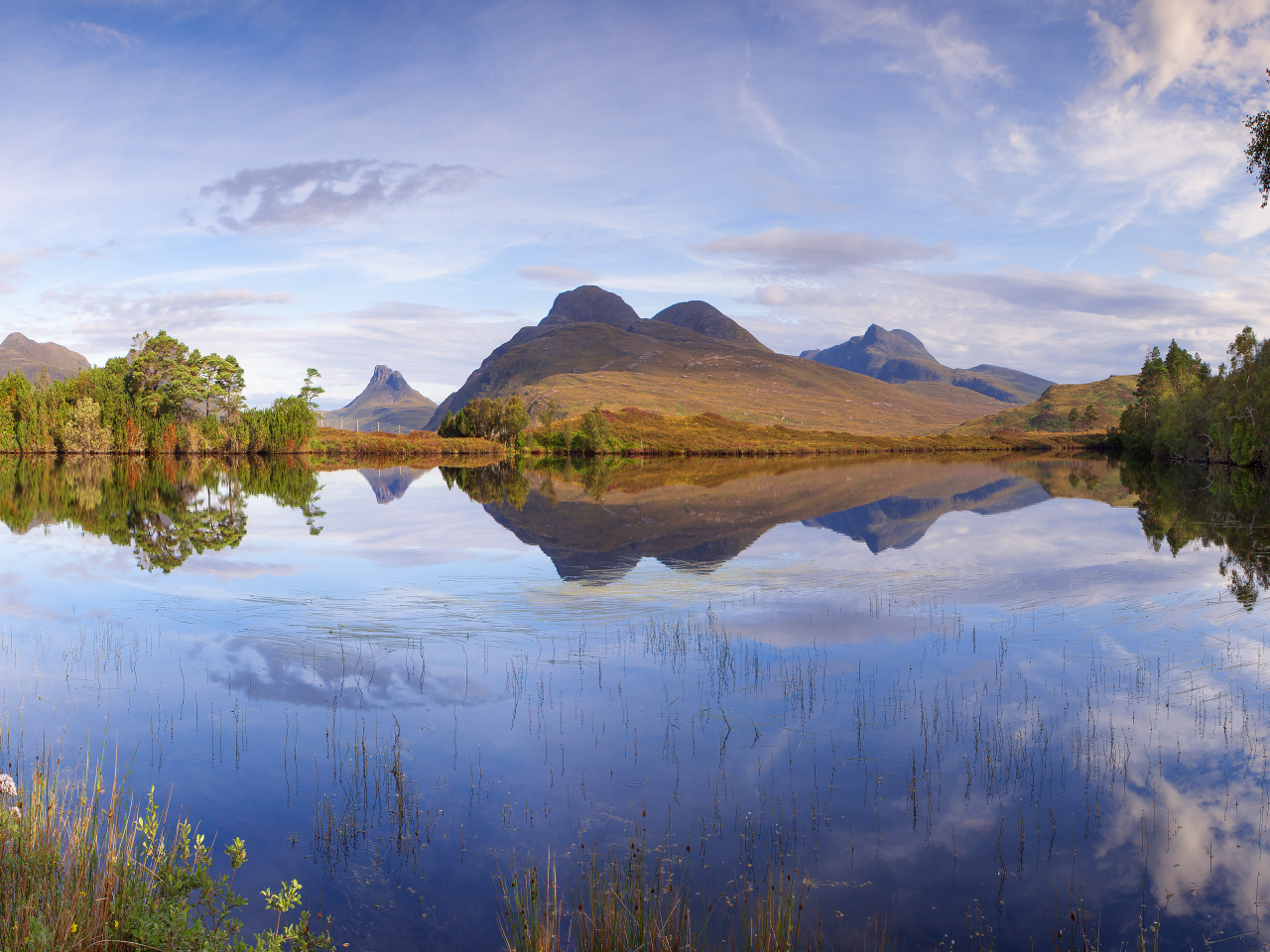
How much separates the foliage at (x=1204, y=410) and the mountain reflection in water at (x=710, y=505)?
11326 millimetres

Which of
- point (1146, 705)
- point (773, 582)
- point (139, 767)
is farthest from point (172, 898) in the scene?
point (773, 582)

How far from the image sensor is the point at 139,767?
31.0 ft

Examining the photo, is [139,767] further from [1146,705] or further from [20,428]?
[20,428]

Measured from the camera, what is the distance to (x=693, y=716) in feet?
36.7

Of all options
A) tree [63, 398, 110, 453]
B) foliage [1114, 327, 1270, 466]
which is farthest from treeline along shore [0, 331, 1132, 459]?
foliage [1114, 327, 1270, 466]

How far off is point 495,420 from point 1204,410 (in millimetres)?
97962

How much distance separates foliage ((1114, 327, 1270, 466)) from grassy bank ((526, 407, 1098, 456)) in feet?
111

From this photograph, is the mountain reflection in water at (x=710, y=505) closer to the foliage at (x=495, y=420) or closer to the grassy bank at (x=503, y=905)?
the grassy bank at (x=503, y=905)

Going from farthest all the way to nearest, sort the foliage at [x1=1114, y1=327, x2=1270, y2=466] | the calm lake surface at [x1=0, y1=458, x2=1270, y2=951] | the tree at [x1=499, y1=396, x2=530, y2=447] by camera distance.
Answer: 1. the tree at [x1=499, y1=396, x2=530, y2=447]
2. the foliage at [x1=1114, y1=327, x2=1270, y2=466]
3. the calm lake surface at [x1=0, y1=458, x2=1270, y2=951]

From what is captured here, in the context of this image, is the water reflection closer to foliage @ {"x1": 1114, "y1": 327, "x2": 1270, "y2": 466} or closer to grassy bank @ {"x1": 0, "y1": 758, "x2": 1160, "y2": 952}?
grassy bank @ {"x1": 0, "y1": 758, "x2": 1160, "y2": 952}

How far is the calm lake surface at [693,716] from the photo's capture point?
282 inches

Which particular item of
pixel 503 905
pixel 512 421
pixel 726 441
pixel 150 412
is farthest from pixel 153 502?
pixel 726 441

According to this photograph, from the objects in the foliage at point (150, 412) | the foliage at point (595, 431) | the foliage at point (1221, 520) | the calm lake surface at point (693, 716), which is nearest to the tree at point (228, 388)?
the foliage at point (150, 412)

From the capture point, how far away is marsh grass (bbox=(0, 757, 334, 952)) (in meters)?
5.25
